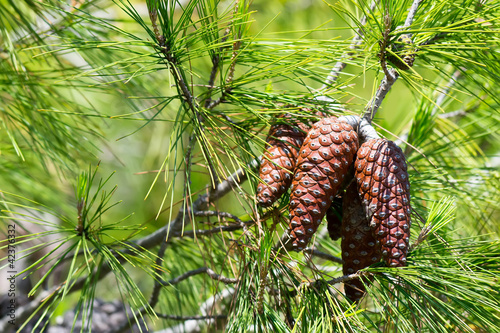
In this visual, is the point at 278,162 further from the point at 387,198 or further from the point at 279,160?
the point at 387,198

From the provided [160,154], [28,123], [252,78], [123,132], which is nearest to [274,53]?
[252,78]

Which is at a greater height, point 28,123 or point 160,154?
point 160,154

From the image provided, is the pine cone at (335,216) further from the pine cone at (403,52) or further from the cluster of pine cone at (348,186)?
the pine cone at (403,52)

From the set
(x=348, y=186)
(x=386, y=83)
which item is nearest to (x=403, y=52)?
(x=386, y=83)

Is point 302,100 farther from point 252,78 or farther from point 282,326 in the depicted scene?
point 282,326

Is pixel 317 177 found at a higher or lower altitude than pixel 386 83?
lower

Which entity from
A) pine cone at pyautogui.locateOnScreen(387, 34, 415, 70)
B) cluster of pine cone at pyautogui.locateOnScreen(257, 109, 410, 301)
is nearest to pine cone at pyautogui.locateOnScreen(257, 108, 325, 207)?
cluster of pine cone at pyautogui.locateOnScreen(257, 109, 410, 301)

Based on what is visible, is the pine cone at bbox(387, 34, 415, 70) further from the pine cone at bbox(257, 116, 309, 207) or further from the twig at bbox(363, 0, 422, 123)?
the pine cone at bbox(257, 116, 309, 207)

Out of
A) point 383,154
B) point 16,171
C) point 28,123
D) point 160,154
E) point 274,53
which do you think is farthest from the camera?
point 160,154
